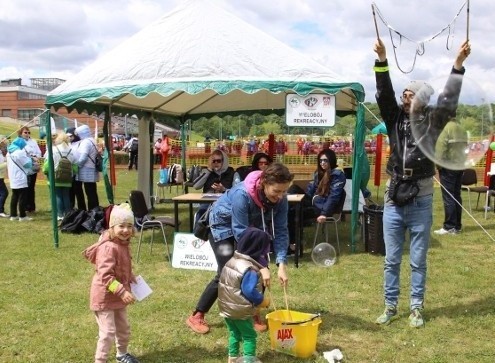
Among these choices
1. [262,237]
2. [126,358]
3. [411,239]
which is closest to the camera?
[262,237]

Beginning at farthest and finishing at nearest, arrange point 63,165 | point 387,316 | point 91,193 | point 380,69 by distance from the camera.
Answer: point 91,193
point 63,165
point 387,316
point 380,69

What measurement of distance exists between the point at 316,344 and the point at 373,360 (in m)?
0.44

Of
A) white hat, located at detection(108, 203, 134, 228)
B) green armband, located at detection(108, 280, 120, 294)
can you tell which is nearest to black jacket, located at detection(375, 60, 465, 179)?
white hat, located at detection(108, 203, 134, 228)

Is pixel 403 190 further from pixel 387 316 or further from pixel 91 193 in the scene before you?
pixel 91 193

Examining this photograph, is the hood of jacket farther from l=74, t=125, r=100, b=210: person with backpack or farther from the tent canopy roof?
the tent canopy roof

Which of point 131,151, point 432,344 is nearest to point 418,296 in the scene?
point 432,344

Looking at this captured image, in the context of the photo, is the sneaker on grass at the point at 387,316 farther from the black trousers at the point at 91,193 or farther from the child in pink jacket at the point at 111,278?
the black trousers at the point at 91,193

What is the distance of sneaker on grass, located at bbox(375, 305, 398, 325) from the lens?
15.1 feet

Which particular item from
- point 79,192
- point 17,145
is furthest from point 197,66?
point 17,145

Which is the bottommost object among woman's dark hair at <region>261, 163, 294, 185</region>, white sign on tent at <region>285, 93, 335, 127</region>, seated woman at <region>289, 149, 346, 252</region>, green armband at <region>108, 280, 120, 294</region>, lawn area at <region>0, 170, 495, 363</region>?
lawn area at <region>0, 170, 495, 363</region>

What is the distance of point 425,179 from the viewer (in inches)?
170

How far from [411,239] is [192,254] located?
292cm

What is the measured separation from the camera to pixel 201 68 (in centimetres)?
702

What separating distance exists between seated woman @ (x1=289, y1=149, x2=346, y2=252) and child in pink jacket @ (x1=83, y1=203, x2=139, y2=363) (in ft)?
12.7
